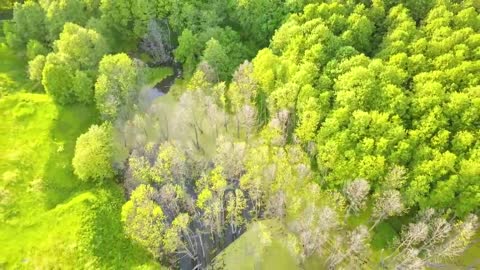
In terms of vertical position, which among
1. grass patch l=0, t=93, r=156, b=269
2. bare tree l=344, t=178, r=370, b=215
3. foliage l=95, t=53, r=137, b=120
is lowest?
grass patch l=0, t=93, r=156, b=269

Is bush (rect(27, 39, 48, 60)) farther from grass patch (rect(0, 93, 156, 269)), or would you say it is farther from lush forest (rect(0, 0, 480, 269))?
grass patch (rect(0, 93, 156, 269))

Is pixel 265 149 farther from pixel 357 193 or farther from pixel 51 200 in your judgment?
pixel 51 200

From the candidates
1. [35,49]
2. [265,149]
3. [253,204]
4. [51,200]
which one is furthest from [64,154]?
[265,149]

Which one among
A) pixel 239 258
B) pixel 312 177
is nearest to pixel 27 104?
pixel 239 258

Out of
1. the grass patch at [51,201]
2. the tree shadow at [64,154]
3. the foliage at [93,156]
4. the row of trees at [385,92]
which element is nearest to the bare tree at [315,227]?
the row of trees at [385,92]

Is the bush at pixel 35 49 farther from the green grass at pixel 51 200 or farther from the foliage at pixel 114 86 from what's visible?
the foliage at pixel 114 86

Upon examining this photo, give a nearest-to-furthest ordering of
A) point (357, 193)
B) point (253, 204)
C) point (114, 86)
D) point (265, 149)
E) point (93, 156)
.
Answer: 1. point (357, 193)
2. point (265, 149)
3. point (93, 156)
4. point (253, 204)
5. point (114, 86)

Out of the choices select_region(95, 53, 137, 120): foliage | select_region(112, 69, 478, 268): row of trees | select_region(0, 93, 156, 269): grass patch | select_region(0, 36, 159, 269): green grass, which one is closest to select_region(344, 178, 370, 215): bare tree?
select_region(112, 69, 478, 268): row of trees
